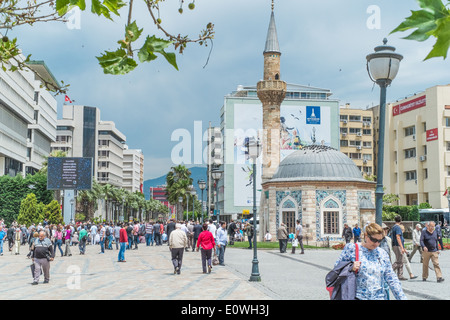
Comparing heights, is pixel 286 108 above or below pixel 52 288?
above

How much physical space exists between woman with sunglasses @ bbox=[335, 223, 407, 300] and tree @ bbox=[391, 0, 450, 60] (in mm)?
3444

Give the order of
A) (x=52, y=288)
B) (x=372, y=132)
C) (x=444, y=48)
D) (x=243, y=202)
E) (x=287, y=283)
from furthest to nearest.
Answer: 1. (x=372, y=132)
2. (x=243, y=202)
3. (x=287, y=283)
4. (x=52, y=288)
5. (x=444, y=48)

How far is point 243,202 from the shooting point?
9012 cm

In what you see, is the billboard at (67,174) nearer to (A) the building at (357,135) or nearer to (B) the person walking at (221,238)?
(B) the person walking at (221,238)

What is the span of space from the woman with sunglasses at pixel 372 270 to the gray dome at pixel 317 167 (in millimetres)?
35434

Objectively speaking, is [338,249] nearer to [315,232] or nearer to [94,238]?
[315,232]

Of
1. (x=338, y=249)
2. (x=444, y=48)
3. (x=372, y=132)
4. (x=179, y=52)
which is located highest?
(x=372, y=132)

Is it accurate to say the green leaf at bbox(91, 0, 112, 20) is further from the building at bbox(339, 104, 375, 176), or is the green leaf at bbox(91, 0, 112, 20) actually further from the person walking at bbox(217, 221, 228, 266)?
the building at bbox(339, 104, 375, 176)

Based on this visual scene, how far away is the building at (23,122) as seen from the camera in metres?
61.6

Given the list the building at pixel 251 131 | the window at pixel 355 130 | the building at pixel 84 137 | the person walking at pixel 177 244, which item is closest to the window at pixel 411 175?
the building at pixel 251 131

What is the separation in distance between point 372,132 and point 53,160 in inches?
2589

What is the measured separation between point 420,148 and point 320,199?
114ft
